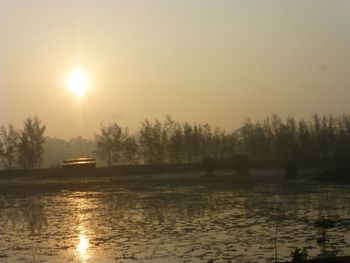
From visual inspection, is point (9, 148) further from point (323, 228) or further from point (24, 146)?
point (323, 228)

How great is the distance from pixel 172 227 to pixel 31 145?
69.9 metres

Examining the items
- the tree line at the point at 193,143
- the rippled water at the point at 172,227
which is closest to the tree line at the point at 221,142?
the tree line at the point at 193,143

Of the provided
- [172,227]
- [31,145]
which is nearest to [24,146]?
[31,145]

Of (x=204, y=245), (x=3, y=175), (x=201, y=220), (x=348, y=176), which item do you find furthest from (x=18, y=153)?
(x=204, y=245)

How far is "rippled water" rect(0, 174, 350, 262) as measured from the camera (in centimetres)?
1611

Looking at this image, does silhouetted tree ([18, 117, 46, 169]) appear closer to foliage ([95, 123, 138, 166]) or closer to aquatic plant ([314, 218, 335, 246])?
foliage ([95, 123, 138, 166])

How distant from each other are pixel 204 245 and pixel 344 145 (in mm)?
78313

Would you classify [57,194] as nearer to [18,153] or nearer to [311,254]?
[311,254]

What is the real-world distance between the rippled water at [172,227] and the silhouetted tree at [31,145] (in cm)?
5248

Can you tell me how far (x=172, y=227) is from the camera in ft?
70.4

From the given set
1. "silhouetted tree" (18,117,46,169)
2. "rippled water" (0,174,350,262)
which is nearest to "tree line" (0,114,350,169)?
"silhouetted tree" (18,117,46,169)

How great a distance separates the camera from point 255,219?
2289 cm

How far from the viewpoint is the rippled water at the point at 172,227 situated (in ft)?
52.9

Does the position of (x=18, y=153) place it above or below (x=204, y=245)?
above
